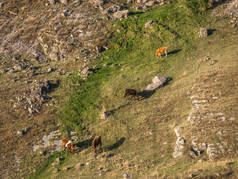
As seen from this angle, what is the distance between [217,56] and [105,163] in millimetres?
20345

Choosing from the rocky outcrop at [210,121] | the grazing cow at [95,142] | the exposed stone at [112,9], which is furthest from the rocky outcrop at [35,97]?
the rocky outcrop at [210,121]

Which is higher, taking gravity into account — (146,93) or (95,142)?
(95,142)

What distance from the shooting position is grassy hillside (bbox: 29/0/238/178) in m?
22.3

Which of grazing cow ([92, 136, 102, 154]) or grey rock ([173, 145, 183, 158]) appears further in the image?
grazing cow ([92, 136, 102, 154])

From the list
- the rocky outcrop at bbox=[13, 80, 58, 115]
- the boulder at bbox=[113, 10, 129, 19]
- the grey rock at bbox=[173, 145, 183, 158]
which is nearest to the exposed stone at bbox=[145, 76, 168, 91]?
the grey rock at bbox=[173, 145, 183, 158]

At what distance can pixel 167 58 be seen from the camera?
3547cm

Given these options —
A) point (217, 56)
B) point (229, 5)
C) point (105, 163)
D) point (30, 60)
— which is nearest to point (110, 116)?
point (105, 163)

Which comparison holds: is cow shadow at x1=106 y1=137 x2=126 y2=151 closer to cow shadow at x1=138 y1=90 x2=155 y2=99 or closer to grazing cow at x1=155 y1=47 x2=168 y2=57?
cow shadow at x1=138 y1=90 x2=155 y2=99

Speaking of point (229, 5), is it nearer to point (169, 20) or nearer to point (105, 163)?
point (169, 20)

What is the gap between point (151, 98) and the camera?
97.1 feet

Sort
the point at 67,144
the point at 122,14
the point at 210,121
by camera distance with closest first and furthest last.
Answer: the point at 210,121 → the point at 67,144 → the point at 122,14

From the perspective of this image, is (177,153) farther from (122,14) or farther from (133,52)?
(122,14)

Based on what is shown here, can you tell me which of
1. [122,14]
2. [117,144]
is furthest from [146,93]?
[122,14]

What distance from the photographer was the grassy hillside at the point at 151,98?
2231 centimetres
